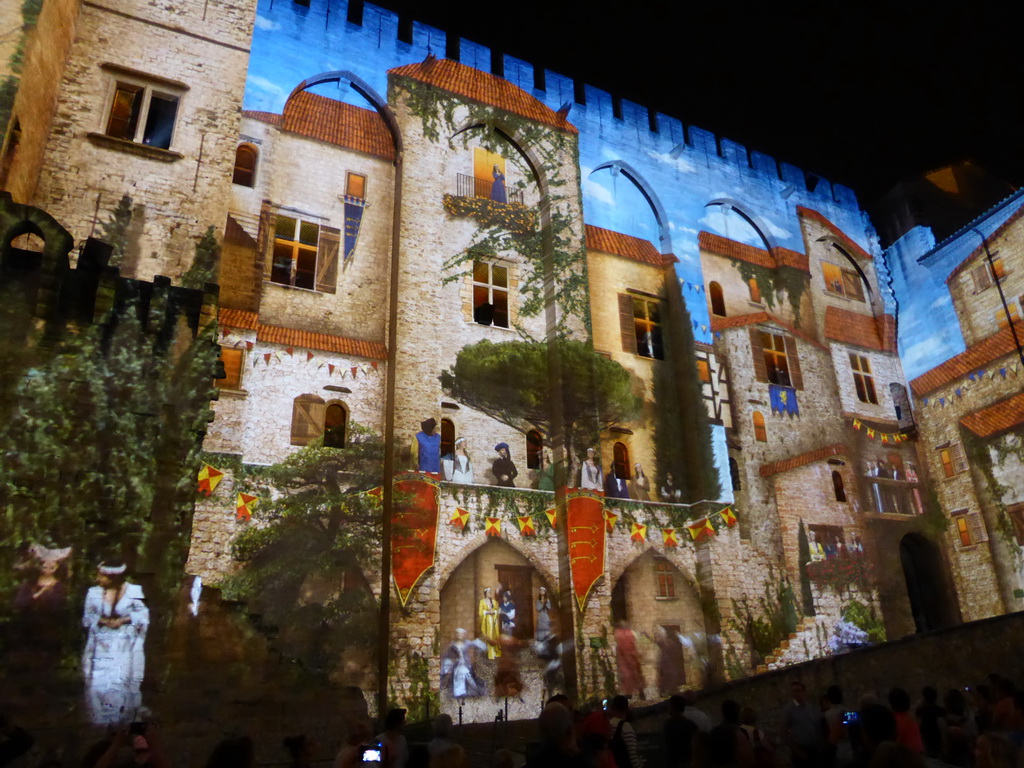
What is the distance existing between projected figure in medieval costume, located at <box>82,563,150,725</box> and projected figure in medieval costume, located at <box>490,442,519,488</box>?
5761 millimetres

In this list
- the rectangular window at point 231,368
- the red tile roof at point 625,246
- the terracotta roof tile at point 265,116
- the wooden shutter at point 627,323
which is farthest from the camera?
the red tile roof at point 625,246

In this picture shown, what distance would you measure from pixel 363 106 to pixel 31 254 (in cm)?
679

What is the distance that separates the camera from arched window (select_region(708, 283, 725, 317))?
49.2 ft

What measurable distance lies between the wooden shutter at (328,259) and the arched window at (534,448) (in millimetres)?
3927

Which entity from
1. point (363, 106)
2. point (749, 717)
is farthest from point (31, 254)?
point (749, 717)

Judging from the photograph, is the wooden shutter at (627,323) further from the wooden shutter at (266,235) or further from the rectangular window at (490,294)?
the wooden shutter at (266,235)

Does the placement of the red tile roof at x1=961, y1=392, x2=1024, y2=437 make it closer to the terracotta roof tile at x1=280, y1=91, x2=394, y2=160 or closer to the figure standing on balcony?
the figure standing on balcony

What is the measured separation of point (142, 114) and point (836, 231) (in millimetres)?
14394

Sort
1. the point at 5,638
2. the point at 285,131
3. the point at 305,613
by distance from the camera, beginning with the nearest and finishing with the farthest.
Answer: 1. the point at 5,638
2. the point at 305,613
3. the point at 285,131

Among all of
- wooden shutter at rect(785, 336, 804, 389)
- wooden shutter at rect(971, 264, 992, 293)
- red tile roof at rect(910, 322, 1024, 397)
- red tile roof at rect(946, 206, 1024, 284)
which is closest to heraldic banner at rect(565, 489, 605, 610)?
wooden shutter at rect(785, 336, 804, 389)

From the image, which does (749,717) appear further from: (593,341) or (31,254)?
(593,341)

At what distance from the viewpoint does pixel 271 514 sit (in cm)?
991

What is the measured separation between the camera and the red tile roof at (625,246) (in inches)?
567

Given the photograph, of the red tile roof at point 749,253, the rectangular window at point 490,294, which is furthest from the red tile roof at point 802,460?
the rectangular window at point 490,294
